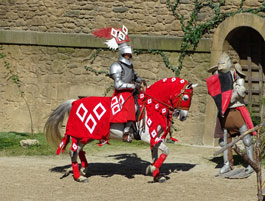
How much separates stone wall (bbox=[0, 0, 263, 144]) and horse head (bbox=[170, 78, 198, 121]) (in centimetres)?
379

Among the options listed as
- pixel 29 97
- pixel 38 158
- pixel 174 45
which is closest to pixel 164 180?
pixel 38 158

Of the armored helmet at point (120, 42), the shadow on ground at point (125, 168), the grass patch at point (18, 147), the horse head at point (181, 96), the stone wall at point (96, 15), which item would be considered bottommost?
the grass patch at point (18, 147)

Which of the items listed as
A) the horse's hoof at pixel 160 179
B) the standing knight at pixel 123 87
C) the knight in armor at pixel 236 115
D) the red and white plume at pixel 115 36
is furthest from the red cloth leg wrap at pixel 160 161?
the red and white plume at pixel 115 36

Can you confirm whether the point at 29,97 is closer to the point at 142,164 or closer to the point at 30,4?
the point at 30,4

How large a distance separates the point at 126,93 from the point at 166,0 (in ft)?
14.3

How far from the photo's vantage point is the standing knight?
9.06m

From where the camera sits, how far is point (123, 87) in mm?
9047

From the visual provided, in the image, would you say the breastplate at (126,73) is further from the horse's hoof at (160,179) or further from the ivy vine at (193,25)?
the ivy vine at (193,25)

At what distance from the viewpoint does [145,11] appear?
43.2ft

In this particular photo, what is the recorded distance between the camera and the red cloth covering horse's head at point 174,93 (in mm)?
9055

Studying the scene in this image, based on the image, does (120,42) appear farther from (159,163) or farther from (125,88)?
(159,163)

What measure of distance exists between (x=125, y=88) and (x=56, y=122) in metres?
1.32

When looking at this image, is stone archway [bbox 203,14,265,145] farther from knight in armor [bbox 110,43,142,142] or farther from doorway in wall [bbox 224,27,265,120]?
knight in armor [bbox 110,43,142,142]

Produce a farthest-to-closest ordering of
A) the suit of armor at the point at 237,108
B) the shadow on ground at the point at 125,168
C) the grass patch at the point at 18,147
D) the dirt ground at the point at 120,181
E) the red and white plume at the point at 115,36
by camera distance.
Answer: the grass patch at the point at 18,147, the shadow on ground at the point at 125,168, the suit of armor at the point at 237,108, the red and white plume at the point at 115,36, the dirt ground at the point at 120,181
